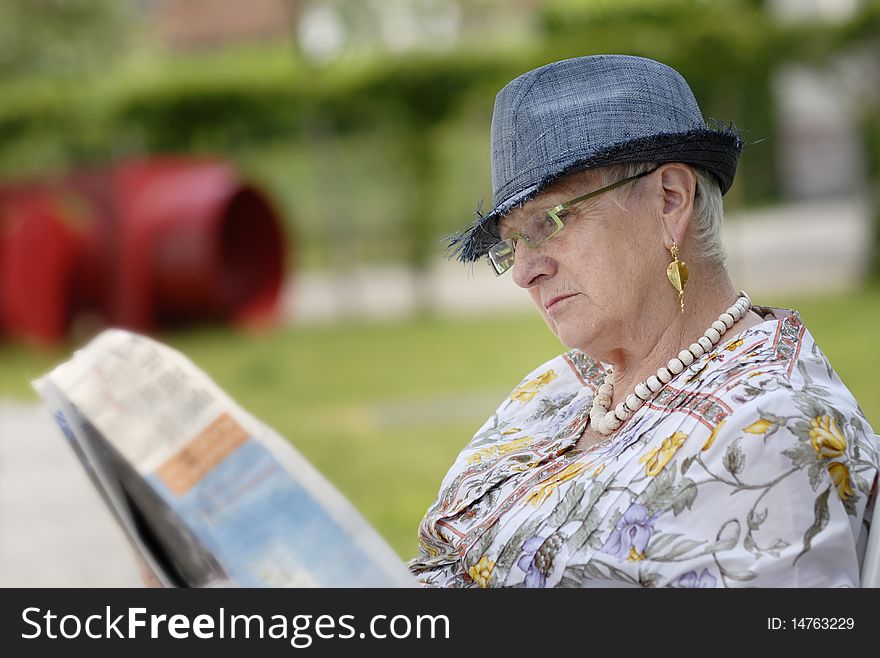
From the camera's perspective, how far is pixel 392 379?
9.18 metres

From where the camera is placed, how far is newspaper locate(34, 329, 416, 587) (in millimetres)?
1442

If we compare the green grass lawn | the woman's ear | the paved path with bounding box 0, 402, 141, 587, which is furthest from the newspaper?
the green grass lawn

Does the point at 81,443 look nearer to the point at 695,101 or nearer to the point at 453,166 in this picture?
the point at 695,101

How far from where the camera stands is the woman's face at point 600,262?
74.0 inches

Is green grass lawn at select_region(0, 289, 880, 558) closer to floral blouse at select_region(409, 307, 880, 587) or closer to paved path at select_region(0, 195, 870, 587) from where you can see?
paved path at select_region(0, 195, 870, 587)

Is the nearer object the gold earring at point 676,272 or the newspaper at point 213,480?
the newspaper at point 213,480

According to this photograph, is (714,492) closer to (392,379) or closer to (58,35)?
(392,379)

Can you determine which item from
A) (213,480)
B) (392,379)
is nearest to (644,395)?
(213,480)

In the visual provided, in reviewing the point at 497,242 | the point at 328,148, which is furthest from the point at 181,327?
the point at 497,242

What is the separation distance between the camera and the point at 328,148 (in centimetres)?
1323

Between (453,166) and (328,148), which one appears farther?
(328,148)

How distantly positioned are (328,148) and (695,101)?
11560 millimetres

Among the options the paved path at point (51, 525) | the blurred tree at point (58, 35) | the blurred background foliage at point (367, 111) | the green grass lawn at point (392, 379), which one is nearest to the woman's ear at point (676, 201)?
the green grass lawn at point (392, 379)

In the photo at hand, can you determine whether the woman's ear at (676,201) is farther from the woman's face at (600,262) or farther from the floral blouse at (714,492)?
the floral blouse at (714,492)
